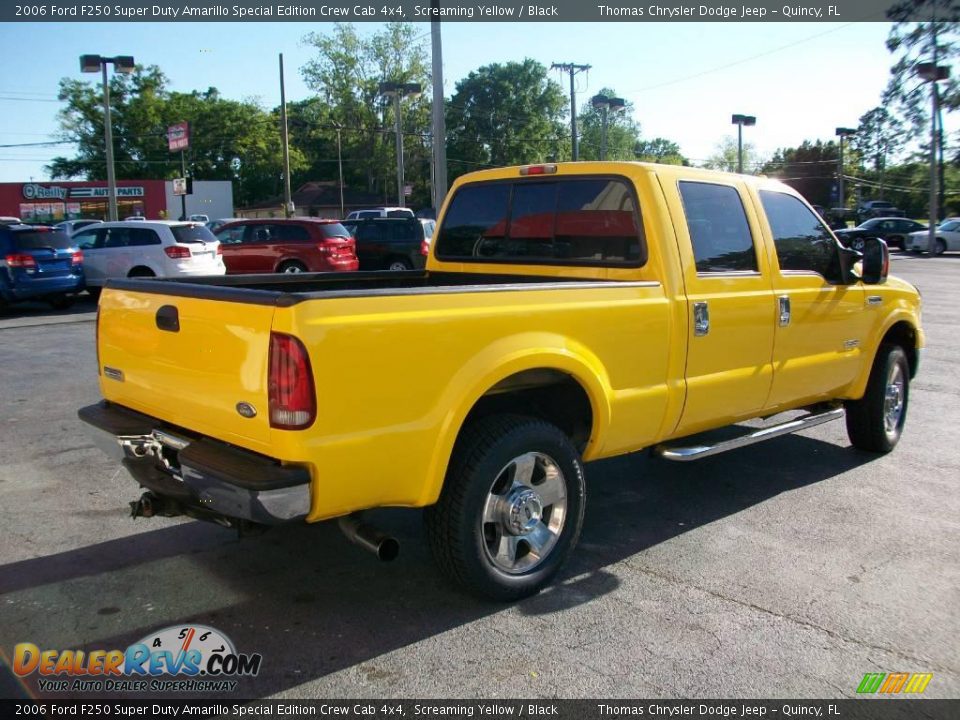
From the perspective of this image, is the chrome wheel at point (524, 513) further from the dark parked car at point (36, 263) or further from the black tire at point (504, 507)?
the dark parked car at point (36, 263)

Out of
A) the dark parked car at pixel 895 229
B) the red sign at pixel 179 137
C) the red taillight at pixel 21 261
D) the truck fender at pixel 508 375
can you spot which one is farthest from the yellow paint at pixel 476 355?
the red sign at pixel 179 137

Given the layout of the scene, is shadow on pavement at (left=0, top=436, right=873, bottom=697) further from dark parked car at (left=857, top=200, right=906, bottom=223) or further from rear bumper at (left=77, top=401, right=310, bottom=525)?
dark parked car at (left=857, top=200, right=906, bottom=223)

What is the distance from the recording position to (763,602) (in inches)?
145

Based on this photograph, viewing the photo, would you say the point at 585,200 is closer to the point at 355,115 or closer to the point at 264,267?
the point at 264,267

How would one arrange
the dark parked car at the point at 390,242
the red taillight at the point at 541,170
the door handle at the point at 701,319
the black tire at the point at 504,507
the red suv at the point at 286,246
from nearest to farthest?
the black tire at the point at 504,507 → the door handle at the point at 701,319 → the red taillight at the point at 541,170 → the red suv at the point at 286,246 → the dark parked car at the point at 390,242

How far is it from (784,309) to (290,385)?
3171 millimetres

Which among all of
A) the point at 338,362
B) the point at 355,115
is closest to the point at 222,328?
the point at 338,362

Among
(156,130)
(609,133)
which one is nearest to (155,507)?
(156,130)

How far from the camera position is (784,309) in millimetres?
4883

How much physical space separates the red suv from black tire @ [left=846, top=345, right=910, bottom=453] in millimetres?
13477

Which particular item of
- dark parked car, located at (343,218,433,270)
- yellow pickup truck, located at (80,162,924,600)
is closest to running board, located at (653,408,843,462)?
yellow pickup truck, located at (80,162,924,600)

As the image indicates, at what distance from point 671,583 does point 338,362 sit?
198 centimetres

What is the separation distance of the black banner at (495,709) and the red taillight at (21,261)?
45.1 feet

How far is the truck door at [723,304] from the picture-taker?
14.3 feet
